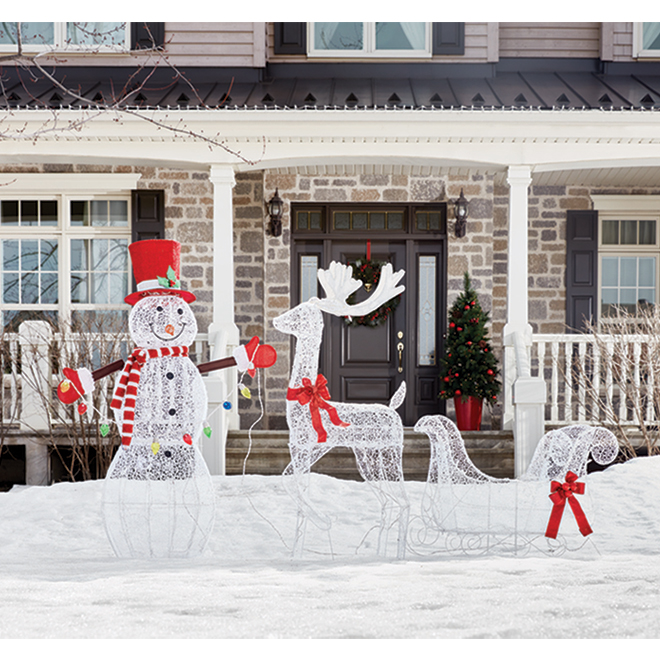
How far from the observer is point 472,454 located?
239 inches

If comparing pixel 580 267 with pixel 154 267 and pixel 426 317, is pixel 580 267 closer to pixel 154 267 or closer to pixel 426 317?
pixel 426 317

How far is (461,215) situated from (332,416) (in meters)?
5.01

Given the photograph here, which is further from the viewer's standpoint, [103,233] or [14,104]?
[103,233]

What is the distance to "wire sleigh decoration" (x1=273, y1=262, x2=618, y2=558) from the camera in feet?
11.0

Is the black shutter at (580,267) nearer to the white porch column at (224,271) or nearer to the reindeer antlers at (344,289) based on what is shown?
the white porch column at (224,271)

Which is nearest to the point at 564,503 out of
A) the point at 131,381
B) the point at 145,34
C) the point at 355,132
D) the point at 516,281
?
the point at 131,381

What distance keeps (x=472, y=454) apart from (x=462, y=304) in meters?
2.02

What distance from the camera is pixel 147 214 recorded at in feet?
26.1

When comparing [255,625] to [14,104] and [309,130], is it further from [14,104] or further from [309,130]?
[14,104]

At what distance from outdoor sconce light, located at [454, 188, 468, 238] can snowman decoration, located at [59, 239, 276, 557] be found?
4935 millimetres

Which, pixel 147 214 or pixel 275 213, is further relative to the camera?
pixel 147 214

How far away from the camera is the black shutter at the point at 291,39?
7.88m

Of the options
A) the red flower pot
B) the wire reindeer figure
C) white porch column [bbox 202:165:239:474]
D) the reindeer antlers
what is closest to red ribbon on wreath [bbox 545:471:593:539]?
the wire reindeer figure

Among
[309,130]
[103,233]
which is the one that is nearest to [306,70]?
[309,130]
